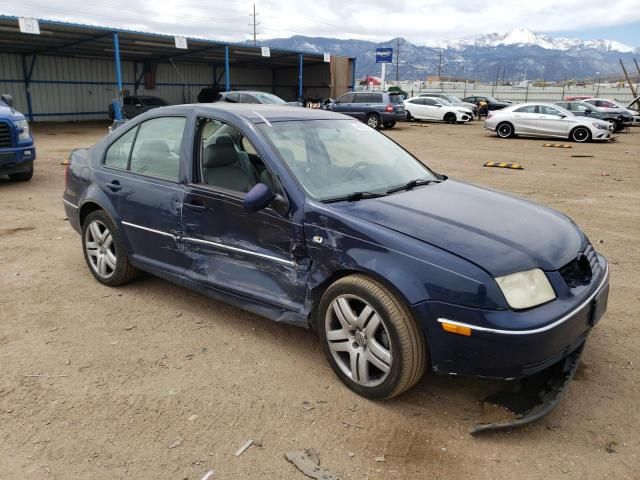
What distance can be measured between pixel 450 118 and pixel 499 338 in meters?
27.8

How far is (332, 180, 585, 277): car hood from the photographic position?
2725 millimetres

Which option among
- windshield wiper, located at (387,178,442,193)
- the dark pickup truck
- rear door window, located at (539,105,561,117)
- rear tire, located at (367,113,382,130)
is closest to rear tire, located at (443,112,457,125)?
rear tire, located at (367,113,382,130)

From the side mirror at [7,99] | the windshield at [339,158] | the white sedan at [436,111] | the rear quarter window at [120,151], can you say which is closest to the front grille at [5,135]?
the side mirror at [7,99]

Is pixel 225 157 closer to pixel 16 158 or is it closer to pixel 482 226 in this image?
pixel 482 226

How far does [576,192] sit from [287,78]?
32245mm

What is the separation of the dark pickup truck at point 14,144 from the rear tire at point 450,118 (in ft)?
76.7

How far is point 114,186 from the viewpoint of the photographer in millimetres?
4320

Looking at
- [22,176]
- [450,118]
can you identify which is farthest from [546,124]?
[22,176]

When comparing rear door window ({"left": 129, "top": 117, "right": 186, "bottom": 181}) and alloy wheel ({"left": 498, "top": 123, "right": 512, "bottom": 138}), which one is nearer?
rear door window ({"left": 129, "top": 117, "right": 186, "bottom": 181})

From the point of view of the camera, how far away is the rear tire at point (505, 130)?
20.6 meters

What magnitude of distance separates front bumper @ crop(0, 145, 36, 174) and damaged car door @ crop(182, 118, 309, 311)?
650 centimetres

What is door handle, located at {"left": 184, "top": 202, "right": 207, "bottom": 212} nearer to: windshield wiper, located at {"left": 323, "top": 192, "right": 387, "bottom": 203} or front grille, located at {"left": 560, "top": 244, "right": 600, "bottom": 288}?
windshield wiper, located at {"left": 323, "top": 192, "right": 387, "bottom": 203}

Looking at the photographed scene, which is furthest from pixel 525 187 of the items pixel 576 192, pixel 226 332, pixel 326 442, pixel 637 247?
pixel 326 442

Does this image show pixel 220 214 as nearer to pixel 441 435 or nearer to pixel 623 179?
pixel 441 435
